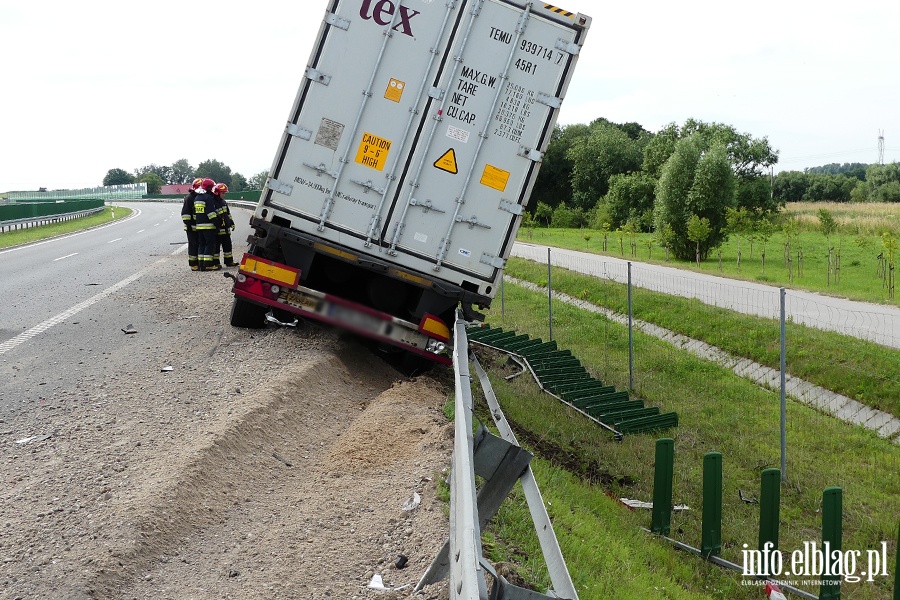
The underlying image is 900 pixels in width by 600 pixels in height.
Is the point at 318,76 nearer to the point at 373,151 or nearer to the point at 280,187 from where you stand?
the point at 373,151

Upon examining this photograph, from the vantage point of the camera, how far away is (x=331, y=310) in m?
9.71

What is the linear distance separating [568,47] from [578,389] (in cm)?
463

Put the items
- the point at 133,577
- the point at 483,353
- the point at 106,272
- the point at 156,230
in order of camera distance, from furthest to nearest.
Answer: the point at 156,230 < the point at 106,272 < the point at 483,353 < the point at 133,577

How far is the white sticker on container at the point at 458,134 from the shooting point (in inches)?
366

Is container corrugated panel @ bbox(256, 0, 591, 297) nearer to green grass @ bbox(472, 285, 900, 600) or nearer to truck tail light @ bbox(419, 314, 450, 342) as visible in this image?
truck tail light @ bbox(419, 314, 450, 342)

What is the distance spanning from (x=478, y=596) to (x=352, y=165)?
7.30m

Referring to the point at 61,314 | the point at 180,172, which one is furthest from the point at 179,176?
the point at 61,314

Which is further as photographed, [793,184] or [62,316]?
[793,184]

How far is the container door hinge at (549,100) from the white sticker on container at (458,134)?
2.66ft

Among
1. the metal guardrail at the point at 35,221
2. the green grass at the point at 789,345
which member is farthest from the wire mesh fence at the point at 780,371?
the metal guardrail at the point at 35,221

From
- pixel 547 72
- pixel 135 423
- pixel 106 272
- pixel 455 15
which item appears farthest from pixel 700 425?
pixel 106 272

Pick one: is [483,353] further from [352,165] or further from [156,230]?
[156,230]

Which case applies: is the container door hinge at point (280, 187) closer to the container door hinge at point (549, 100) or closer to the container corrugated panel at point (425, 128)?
the container corrugated panel at point (425, 128)

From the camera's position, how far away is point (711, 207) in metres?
40.5
